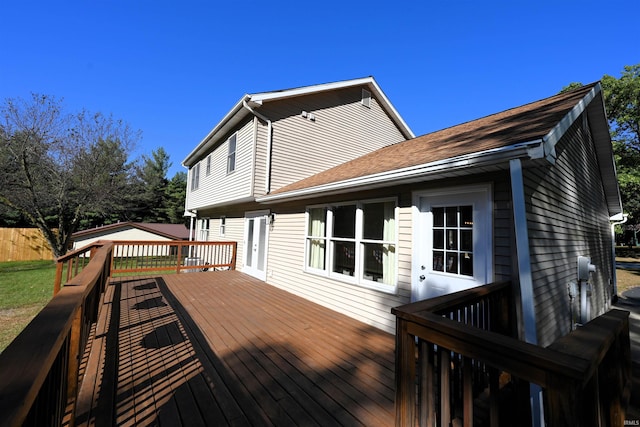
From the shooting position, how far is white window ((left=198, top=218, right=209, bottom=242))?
1322 centimetres

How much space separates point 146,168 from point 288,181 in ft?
94.6

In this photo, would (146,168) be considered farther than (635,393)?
Yes

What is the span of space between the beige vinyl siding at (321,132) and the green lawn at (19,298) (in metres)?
5.98

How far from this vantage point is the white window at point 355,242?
A: 4.46 meters

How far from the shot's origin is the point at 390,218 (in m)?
4.46

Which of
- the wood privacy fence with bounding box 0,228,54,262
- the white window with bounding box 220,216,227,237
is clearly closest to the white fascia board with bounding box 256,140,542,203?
the white window with bounding box 220,216,227,237

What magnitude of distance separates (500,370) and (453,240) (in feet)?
7.08

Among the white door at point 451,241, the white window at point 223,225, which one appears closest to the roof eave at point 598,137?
the white door at point 451,241

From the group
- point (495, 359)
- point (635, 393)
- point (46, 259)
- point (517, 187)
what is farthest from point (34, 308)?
point (46, 259)

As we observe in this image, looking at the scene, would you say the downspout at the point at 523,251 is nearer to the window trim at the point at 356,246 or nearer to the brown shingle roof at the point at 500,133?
the brown shingle roof at the point at 500,133

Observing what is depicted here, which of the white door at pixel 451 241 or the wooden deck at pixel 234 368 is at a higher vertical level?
the white door at pixel 451 241

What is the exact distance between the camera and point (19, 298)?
23.1 feet

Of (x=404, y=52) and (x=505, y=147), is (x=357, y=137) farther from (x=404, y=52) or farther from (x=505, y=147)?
(x=505, y=147)

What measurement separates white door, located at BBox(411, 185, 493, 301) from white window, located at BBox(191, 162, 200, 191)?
1136cm
